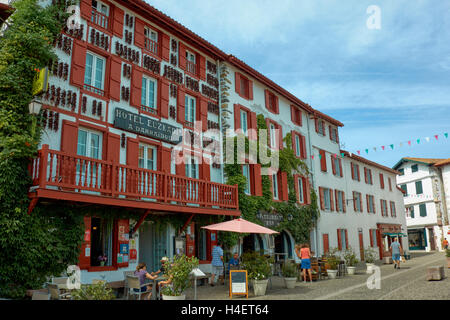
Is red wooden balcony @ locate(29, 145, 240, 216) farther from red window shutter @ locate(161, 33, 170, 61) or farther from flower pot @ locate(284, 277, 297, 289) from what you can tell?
red window shutter @ locate(161, 33, 170, 61)

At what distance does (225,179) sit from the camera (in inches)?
701

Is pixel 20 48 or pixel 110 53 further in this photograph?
pixel 110 53

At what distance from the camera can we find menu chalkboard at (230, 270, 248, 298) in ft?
36.9

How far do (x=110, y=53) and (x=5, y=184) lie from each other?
592 cm

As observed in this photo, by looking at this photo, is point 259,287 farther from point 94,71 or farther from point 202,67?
point 202,67

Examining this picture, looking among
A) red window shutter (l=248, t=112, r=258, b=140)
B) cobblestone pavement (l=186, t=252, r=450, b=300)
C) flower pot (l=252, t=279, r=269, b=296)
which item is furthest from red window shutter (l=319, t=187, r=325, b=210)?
flower pot (l=252, t=279, r=269, b=296)

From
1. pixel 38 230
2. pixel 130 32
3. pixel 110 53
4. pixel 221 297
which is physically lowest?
pixel 221 297

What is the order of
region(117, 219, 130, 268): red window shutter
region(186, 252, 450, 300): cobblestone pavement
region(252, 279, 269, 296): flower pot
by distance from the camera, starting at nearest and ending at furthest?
region(186, 252, 450, 300): cobblestone pavement → region(252, 279, 269, 296): flower pot → region(117, 219, 130, 268): red window shutter

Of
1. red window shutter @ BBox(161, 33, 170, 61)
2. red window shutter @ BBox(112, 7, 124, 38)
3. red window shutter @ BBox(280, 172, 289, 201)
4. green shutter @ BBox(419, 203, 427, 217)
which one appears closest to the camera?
red window shutter @ BBox(112, 7, 124, 38)

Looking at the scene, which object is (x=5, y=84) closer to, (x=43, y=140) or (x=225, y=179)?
(x=43, y=140)

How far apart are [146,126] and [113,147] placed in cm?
170

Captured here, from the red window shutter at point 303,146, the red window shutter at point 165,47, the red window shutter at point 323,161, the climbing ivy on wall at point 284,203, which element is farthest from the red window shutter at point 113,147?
the red window shutter at point 323,161

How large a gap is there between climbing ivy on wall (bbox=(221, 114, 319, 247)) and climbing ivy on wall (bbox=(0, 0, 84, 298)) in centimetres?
749
